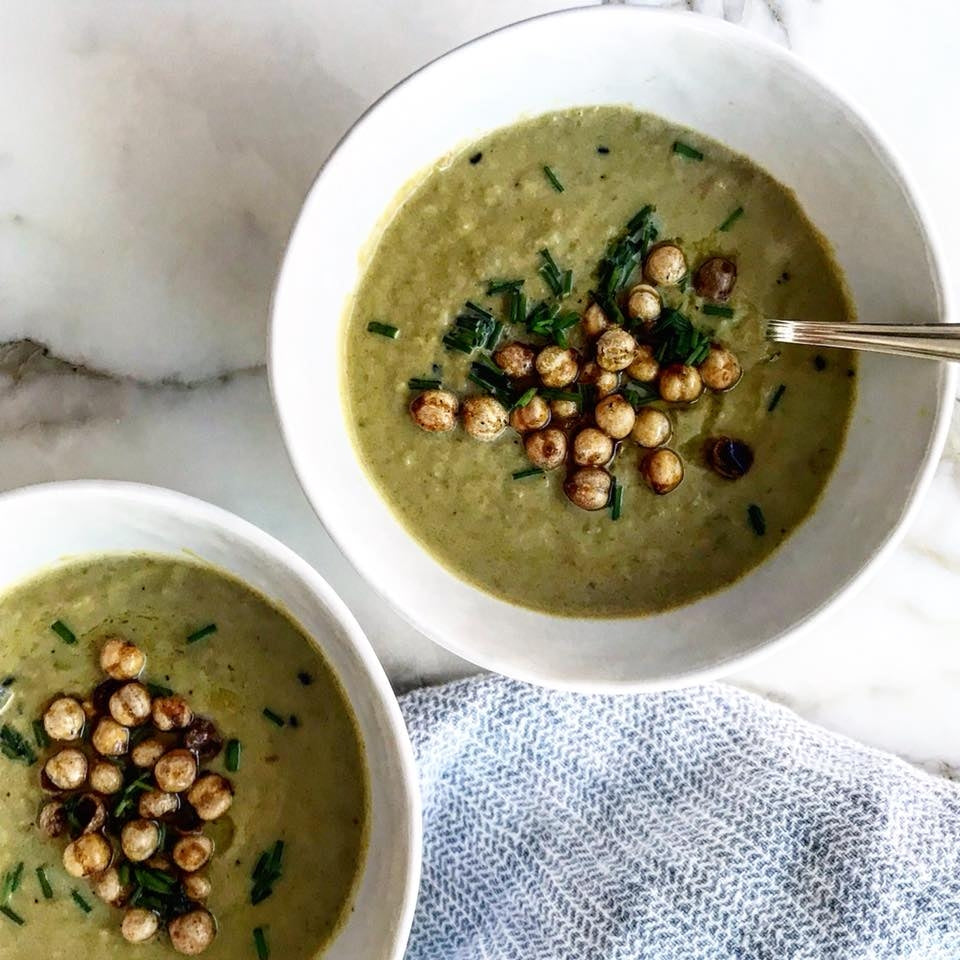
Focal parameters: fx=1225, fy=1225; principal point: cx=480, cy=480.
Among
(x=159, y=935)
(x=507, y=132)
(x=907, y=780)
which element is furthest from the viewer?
(x=907, y=780)

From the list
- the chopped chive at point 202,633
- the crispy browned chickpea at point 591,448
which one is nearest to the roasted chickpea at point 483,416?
the crispy browned chickpea at point 591,448

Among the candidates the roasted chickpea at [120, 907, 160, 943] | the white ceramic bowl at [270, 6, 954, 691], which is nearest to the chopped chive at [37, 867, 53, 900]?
the roasted chickpea at [120, 907, 160, 943]

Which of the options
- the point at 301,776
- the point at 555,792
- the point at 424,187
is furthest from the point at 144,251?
the point at 555,792

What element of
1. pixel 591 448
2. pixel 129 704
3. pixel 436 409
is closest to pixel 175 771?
pixel 129 704

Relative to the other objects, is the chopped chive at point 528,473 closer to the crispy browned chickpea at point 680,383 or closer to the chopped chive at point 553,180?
the crispy browned chickpea at point 680,383

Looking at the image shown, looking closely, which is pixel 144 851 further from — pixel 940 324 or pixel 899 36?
pixel 899 36

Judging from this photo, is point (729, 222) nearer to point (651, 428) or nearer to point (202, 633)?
point (651, 428)

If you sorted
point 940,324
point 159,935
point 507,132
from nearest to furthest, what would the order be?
point 940,324, point 507,132, point 159,935

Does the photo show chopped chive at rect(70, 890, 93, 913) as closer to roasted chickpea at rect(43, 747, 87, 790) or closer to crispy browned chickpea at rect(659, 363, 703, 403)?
roasted chickpea at rect(43, 747, 87, 790)
